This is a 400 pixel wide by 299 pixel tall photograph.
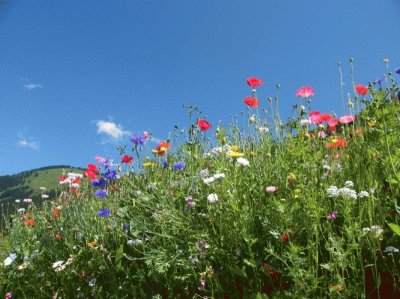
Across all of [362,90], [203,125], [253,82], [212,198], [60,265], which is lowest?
[60,265]

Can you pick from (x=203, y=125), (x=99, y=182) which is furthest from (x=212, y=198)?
(x=99, y=182)

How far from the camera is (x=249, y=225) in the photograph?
2.96 m

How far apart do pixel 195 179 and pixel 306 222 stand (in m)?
1.12

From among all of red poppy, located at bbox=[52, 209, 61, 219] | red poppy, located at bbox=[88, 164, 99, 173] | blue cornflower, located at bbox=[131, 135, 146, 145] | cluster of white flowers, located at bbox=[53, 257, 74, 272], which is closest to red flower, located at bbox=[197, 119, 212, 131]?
blue cornflower, located at bbox=[131, 135, 146, 145]

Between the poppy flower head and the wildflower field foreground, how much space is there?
2cm

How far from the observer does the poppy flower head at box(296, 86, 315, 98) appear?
424 cm

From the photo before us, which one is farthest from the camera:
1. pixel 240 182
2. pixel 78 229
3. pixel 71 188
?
pixel 71 188

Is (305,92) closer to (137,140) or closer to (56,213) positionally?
(137,140)

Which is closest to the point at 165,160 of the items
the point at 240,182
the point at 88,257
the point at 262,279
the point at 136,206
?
the point at 136,206

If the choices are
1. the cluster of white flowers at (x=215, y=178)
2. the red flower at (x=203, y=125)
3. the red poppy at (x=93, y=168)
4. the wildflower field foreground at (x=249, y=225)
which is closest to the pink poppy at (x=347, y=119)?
the wildflower field foreground at (x=249, y=225)

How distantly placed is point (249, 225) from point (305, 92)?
1.78m

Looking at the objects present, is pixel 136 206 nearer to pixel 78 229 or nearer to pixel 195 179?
pixel 195 179

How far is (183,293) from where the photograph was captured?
3.30 m

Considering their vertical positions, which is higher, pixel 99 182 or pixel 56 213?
pixel 99 182
